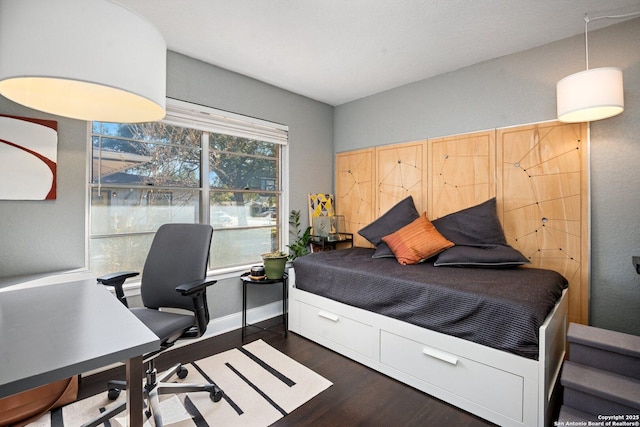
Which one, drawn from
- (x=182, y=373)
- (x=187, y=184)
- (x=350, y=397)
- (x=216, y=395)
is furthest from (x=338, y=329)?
(x=187, y=184)

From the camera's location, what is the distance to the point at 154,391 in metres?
1.74

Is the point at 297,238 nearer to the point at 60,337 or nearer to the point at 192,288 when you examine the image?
the point at 192,288

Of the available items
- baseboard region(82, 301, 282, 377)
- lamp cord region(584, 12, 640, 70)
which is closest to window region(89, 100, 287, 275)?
baseboard region(82, 301, 282, 377)

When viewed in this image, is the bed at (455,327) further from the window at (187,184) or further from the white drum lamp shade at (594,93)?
the white drum lamp shade at (594,93)

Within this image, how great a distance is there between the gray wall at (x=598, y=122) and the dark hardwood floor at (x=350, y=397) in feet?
4.79

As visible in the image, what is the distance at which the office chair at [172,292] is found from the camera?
1.74 metres

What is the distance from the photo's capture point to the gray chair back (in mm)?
1961

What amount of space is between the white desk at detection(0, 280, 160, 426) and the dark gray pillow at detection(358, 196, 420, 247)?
247cm

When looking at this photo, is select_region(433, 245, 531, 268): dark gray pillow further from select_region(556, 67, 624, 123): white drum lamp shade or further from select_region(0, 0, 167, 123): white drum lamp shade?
select_region(0, 0, 167, 123): white drum lamp shade

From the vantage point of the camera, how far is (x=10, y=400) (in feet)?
5.52

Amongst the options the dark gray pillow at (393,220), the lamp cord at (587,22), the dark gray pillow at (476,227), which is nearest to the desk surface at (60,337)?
the dark gray pillow at (393,220)

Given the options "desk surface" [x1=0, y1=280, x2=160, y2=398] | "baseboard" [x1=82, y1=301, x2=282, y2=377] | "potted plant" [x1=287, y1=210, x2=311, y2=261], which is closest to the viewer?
"desk surface" [x1=0, y1=280, x2=160, y2=398]

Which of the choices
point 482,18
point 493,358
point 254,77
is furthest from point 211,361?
point 482,18

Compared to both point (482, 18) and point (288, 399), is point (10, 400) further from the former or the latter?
point (482, 18)
